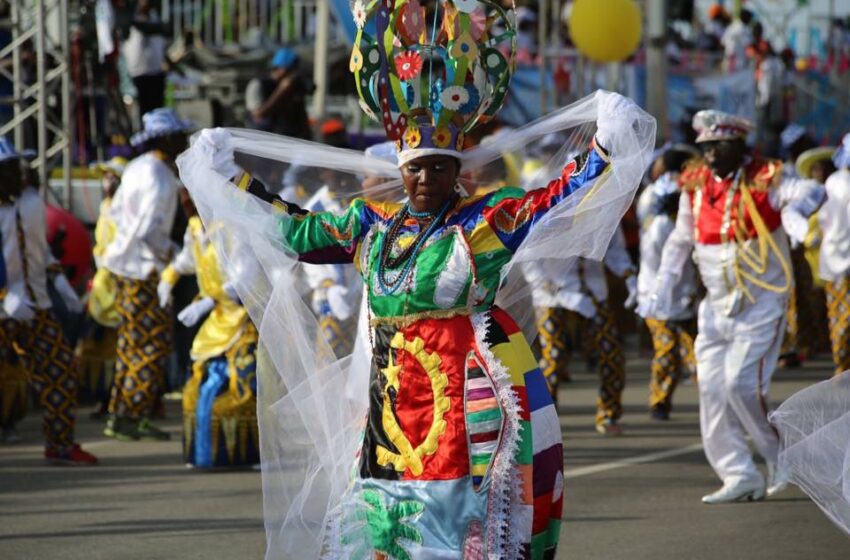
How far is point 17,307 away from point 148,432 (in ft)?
5.77

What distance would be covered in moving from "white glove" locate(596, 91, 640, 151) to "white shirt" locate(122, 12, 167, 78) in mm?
11060

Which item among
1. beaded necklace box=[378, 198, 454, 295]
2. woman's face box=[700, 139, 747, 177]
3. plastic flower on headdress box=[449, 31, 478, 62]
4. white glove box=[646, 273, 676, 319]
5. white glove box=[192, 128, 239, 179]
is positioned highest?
plastic flower on headdress box=[449, 31, 478, 62]

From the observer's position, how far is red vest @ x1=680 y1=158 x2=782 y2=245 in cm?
859

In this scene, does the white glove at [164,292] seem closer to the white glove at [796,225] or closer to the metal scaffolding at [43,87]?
the metal scaffolding at [43,87]

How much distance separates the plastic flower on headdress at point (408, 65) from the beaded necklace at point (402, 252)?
0.45 m

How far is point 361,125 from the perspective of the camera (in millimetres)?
17078

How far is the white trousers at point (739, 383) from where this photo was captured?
27.7 ft

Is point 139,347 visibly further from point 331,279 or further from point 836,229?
point 836,229

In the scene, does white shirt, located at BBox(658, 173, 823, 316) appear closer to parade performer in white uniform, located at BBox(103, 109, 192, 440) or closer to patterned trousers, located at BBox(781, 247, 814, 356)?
parade performer in white uniform, located at BBox(103, 109, 192, 440)

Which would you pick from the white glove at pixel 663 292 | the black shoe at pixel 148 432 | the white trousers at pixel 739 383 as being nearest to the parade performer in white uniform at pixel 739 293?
the white trousers at pixel 739 383

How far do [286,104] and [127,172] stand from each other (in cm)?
431

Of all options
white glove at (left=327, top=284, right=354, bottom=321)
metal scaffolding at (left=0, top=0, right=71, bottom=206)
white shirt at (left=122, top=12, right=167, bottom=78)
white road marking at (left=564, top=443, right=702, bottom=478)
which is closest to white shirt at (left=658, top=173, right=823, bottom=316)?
white road marking at (left=564, top=443, right=702, bottom=478)

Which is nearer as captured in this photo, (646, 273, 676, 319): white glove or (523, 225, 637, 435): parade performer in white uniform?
(646, 273, 676, 319): white glove

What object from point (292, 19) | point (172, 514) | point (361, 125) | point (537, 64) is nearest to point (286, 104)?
point (361, 125)
